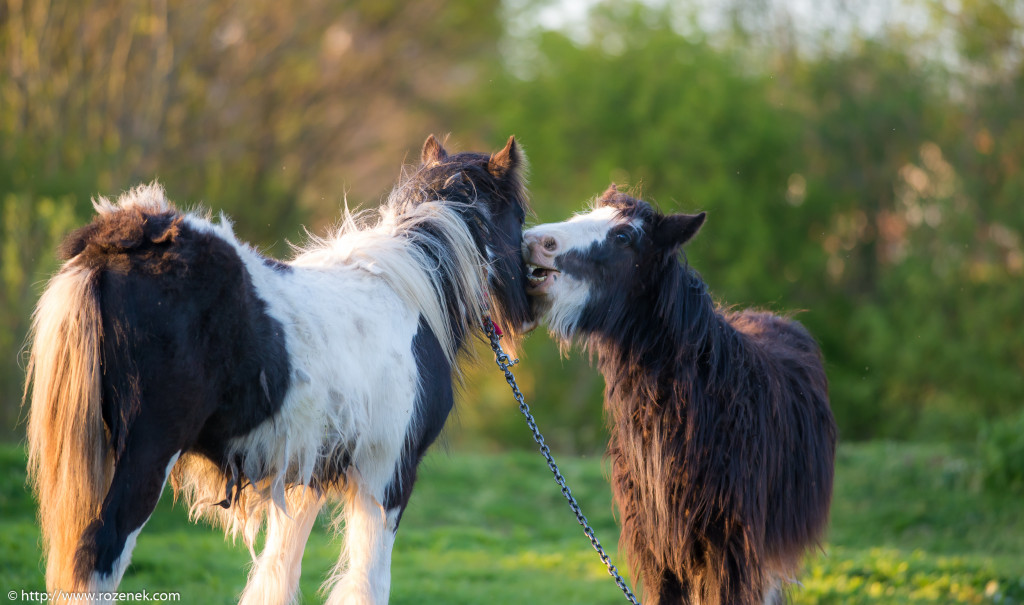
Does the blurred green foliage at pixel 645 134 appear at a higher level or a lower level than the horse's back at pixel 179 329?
higher

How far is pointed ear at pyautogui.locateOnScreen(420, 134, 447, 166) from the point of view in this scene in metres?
3.90

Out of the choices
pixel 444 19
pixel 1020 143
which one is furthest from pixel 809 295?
pixel 444 19

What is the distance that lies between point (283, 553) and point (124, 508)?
872 millimetres

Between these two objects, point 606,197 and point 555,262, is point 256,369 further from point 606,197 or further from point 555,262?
point 606,197

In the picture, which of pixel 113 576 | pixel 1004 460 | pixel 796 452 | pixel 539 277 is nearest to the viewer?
pixel 113 576

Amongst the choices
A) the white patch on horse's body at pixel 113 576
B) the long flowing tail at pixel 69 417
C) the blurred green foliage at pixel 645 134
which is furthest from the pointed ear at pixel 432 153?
the blurred green foliage at pixel 645 134

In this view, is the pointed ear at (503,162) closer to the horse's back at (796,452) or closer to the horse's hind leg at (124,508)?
the horse's back at (796,452)

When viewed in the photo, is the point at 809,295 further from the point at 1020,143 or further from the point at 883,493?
the point at 883,493

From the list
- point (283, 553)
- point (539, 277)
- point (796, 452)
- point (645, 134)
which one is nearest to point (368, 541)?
point (283, 553)

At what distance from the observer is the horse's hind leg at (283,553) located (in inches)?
126

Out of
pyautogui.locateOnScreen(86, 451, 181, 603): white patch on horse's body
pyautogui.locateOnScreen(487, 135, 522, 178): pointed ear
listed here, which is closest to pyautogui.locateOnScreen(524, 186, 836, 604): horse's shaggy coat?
pyautogui.locateOnScreen(487, 135, 522, 178): pointed ear

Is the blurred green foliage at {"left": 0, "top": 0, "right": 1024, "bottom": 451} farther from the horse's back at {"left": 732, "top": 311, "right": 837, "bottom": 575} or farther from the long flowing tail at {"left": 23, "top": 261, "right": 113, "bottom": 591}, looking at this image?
the long flowing tail at {"left": 23, "top": 261, "right": 113, "bottom": 591}

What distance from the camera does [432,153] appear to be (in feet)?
13.0

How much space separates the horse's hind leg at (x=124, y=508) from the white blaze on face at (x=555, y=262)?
5.68 feet
